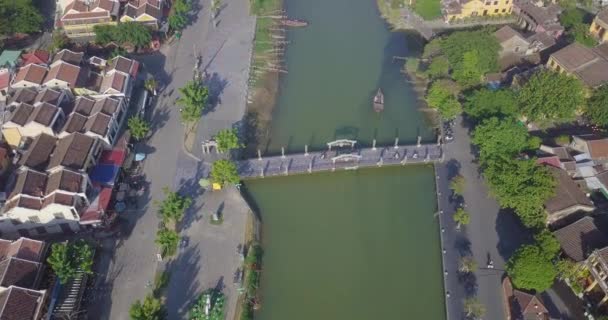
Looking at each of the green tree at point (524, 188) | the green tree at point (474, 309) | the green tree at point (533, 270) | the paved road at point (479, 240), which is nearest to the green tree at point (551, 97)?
the paved road at point (479, 240)

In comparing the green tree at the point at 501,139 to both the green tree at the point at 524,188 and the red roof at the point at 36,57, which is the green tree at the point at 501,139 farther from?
the red roof at the point at 36,57

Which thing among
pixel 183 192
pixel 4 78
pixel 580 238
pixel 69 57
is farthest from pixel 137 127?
pixel 580 238

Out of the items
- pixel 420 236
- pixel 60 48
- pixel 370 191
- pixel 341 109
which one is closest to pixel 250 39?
pixel 341 109

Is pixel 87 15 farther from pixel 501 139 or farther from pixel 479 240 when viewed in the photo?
pixel 479 240

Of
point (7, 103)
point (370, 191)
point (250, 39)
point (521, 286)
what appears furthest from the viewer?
point (250, 39)

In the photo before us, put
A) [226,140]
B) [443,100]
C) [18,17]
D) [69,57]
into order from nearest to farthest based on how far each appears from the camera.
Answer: [226,140], [443,100], [69,57], [18,17]

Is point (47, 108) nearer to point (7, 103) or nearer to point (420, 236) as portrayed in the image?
point (7, 103)

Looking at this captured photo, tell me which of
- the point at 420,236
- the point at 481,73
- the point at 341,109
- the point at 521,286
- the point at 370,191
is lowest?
the point at 521,286
